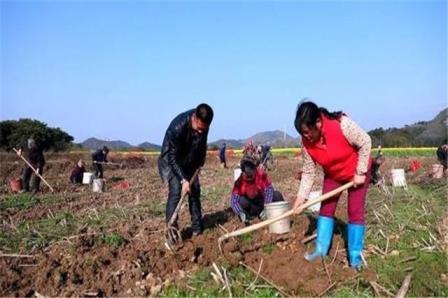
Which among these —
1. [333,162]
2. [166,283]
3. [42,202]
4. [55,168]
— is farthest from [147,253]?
[55,168]

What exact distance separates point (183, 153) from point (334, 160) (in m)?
2.10

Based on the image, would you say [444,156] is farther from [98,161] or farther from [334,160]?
[98,161]

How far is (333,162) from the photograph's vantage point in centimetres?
527

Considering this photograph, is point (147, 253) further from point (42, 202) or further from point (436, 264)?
point (42, 202)

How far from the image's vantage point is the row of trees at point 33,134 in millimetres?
43312

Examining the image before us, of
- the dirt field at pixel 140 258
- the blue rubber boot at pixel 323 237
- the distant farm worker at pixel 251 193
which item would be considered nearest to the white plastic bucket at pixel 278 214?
the dirt field at pixel 140 258

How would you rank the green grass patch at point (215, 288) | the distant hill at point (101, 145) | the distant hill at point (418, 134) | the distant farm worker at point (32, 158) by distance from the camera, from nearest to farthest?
the green grass patch at point (215, 288)
the distant farm worker at point (32, 158)
the distant hill at point (101, 145)
the distant hill at point (418, 134)

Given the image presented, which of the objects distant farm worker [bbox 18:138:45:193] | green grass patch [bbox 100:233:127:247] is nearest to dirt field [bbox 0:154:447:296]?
green grass patch [bbox 100:233:127:247]

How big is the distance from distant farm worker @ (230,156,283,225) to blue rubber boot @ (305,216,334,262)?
1907mm

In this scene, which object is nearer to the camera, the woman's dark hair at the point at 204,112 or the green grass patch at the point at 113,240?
the woman's dark hair at the point at 204,112

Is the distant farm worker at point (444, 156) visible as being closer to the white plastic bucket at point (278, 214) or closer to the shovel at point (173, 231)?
the white plastic bucket at point (278, 214)

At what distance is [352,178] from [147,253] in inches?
95.8

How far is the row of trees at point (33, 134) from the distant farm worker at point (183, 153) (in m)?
38.2

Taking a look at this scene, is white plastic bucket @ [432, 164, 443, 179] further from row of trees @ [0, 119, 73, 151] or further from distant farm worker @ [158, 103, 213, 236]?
row of trees @ [0, 119, 73, 151]
